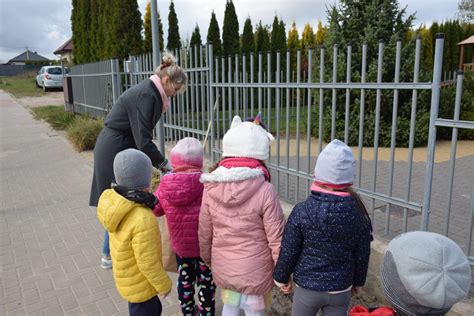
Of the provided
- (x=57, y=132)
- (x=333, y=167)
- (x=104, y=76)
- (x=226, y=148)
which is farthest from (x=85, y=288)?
(x=57, y=132)

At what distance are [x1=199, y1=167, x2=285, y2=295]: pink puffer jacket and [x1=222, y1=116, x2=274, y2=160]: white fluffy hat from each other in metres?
0.12

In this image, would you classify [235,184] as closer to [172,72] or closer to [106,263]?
[172,72]

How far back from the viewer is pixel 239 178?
2.13 meters

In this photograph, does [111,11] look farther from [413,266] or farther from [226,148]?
[413,266]

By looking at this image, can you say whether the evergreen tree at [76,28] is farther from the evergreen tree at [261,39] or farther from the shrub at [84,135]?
the shrub at [84,135]

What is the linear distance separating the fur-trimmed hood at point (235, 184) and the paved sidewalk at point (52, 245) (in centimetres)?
130

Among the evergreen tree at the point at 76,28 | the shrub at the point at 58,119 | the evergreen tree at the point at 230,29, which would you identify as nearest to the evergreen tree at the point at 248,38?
the evergreen tree at the point at 230,29

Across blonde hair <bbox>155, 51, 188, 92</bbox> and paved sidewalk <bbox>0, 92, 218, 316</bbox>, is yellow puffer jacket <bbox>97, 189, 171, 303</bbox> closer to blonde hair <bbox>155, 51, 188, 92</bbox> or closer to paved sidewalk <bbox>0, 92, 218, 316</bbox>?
paved sidewalk <bbox>0, 92, 218, 316</bbox>

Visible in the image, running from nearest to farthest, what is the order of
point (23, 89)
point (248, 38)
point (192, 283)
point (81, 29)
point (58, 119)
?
point (192, 283), point (58, 119), point (248, 38), point (81, 29), point (23, 89)

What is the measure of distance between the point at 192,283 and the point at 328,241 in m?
1.21

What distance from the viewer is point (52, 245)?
4.23 metres

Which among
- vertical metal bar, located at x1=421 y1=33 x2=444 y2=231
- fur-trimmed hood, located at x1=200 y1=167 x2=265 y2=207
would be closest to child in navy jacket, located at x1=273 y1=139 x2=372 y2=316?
fur-trimmed hood, located at x1=200 y1=167 x2=265 y2=207

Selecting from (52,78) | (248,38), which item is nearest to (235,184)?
(248,38)

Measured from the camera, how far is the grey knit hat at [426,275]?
4.68 ft
